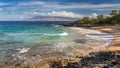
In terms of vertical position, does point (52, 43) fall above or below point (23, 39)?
above

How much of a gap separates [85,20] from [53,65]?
3990 inches

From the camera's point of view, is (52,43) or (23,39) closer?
(52,43)

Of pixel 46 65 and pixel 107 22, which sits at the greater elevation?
pixel 46 65

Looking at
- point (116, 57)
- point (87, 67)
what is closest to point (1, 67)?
point (87, 67)

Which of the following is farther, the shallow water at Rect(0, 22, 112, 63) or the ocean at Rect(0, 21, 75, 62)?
the ocean at Rect(0, 21, 75, 62)

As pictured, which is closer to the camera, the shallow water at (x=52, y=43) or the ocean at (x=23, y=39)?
the shallow water at (x=52, y=43)

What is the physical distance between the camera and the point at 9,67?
16203 mm

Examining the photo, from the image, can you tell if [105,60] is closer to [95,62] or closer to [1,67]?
[95,62]

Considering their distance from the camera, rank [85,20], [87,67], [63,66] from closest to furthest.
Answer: [87,67] < [63,66] < [85,20]

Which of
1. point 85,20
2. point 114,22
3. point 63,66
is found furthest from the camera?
point 85,20

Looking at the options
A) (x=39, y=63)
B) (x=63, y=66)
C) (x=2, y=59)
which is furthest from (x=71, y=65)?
(x=2, y=59)

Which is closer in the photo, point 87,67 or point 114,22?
point 87,67

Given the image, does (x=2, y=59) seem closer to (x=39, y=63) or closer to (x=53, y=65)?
(x=39, y=63)

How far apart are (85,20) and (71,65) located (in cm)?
10213
